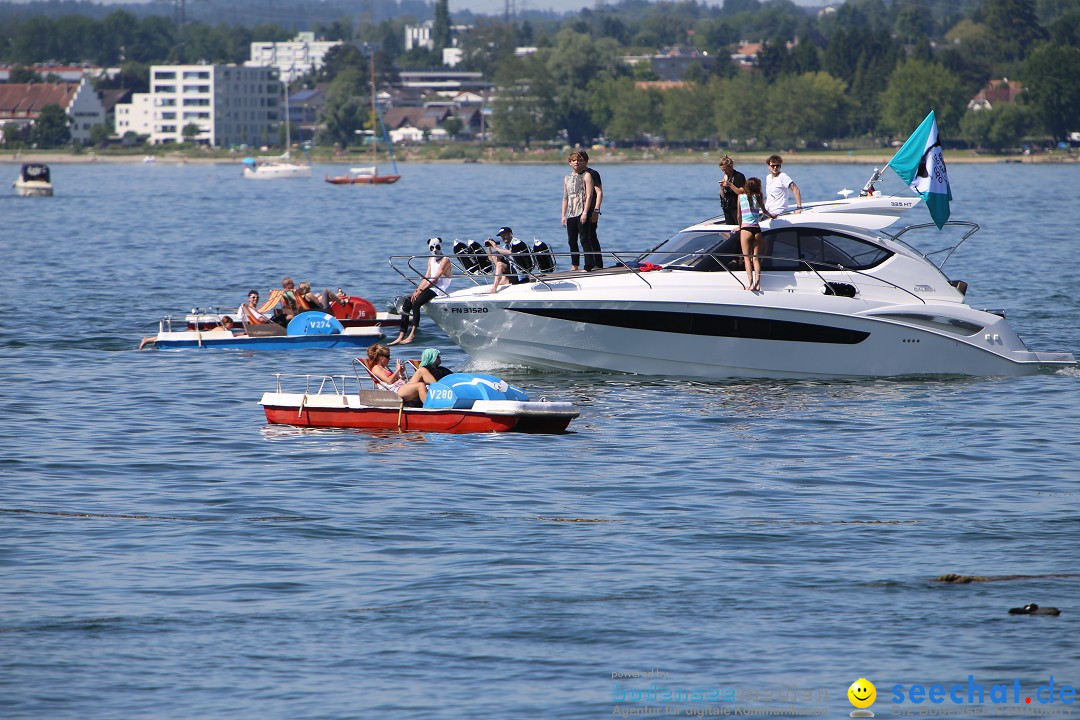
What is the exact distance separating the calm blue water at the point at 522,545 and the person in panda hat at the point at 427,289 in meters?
1.11

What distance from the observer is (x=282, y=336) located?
27141 mm

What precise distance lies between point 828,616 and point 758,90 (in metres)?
179

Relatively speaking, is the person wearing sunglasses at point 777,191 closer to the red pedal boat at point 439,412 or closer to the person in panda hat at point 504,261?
the person in panda hat at point 504,261

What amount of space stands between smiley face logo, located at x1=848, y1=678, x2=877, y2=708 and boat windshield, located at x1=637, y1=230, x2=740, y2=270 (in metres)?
11.6

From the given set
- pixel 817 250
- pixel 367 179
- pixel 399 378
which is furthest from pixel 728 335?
pixel 367 179

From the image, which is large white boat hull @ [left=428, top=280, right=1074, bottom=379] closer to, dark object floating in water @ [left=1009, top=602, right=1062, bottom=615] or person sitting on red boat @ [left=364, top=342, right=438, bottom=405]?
person sitting on red boat @ [left=364, top=342, right=438, bottom=405]

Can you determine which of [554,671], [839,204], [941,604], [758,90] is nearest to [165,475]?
[554,671]

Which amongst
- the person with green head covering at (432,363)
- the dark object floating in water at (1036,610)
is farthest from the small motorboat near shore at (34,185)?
the dark object floating in water at (1036,610)

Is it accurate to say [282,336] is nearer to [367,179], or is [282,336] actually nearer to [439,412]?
[439,412]

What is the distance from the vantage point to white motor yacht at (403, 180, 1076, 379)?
21.4 metres

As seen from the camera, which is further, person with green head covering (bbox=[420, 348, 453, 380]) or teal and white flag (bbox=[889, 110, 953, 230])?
teal and white flag (bbox=[889, 110, 953, 230])

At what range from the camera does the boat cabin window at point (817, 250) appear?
2175 centimetres

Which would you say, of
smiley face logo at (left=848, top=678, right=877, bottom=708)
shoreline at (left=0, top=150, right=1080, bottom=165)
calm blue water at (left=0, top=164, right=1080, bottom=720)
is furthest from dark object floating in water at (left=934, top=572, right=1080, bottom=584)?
shoreline at (left=0, top=150, right=1080, bottom=165)

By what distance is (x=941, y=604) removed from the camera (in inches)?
483
